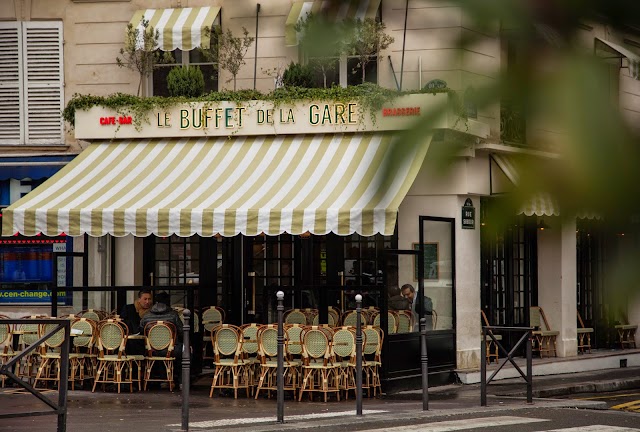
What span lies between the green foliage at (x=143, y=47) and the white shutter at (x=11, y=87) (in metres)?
1.99

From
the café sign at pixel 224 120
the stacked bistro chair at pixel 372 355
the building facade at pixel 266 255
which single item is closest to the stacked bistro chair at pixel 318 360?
the stacked bistro chair at pixel 372 355

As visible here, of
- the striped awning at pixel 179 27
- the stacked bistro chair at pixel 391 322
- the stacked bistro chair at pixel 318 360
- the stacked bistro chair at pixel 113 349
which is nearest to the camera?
the stacked bistro chair at pixel 318 360

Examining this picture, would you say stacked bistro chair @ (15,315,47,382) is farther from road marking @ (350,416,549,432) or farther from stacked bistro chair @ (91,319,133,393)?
road marking @ (350,416,549,432)

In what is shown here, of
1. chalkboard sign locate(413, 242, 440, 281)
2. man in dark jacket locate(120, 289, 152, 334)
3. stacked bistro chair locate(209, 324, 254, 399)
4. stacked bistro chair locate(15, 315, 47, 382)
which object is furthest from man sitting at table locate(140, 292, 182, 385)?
chalkboard sign locate(413, 242, 440, 281)

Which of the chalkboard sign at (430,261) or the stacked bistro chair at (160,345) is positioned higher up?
the chalkboard sign at (430,261)

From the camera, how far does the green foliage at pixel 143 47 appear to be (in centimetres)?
1834

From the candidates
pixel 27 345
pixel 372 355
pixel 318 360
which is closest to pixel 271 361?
pixel 318 360

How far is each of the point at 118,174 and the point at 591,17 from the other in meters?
16.4

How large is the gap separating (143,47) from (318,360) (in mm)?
6379

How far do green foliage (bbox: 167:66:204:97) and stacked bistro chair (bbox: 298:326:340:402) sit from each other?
17.1 feet

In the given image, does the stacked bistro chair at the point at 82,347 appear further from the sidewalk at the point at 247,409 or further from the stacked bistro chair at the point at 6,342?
the stacked bistro chair at the point at 6,342

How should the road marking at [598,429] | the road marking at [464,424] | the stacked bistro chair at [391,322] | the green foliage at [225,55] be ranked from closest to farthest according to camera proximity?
the road marking at [464,424] → the road marking at [598,429] → the stacked bistro chair at [391,322] → the green foliage at [225,55]

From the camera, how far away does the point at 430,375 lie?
16656 millimetres

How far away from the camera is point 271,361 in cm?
1468
